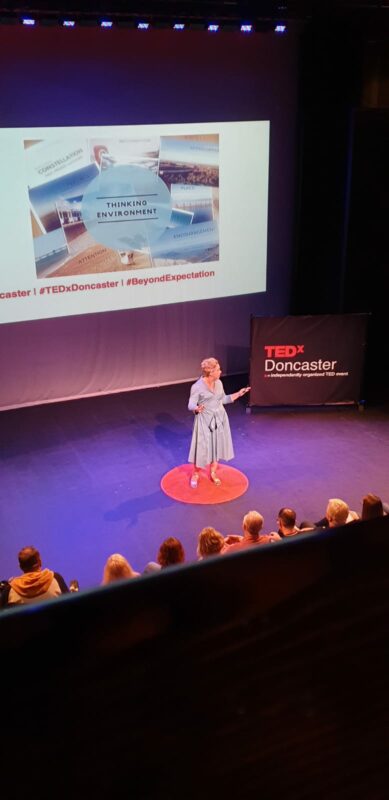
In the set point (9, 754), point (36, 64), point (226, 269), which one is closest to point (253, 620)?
point (9, 754)

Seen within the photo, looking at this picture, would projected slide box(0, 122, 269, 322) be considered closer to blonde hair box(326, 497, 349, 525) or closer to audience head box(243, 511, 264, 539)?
audience head box(243, 511, 264, 539)

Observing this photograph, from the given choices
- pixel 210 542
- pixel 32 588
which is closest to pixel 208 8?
pixel 210 542

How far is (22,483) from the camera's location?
648 cm

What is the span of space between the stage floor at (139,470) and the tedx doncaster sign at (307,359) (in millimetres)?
196

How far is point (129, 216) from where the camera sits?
26.6ft

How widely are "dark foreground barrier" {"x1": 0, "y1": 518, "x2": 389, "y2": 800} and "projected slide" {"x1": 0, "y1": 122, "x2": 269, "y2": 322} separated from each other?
726 cm

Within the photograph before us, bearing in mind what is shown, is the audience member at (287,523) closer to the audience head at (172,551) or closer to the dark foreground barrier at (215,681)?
the audience head at (172,551)

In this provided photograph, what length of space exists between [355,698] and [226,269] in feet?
27.0

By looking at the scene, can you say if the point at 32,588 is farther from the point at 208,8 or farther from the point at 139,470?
the point at 208,8

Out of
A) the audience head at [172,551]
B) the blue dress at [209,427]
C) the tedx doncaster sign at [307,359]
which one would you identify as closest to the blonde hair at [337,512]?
the audience head at [172,551]

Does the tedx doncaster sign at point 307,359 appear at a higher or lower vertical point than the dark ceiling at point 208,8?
lower

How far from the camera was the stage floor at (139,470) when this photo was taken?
564cm

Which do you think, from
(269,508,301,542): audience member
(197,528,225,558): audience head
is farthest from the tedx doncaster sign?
(197,528,225,558): audience head

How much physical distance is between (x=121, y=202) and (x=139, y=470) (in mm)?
3137
